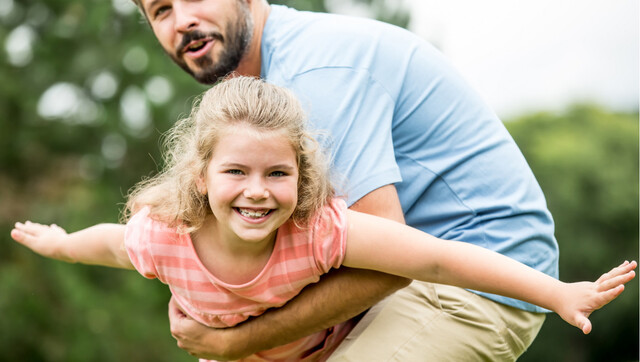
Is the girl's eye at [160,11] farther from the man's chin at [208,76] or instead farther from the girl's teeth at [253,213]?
the girl's teeth at [253,213]

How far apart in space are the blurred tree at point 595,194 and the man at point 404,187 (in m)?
14.1

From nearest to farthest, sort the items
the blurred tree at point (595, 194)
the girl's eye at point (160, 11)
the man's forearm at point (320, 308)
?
the man's forearm at point (320, 308) → the girl's eye at point (160, 11) → the blurred tree at point (595, 194)

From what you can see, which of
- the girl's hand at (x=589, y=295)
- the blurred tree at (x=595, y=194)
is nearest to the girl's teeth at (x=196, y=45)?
the girl's hand at (x=589, y=295)

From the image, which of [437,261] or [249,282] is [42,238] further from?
[437,261]

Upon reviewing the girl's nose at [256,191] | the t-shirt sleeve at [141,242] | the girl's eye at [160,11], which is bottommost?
the t-shirt sleeve at [141,242]

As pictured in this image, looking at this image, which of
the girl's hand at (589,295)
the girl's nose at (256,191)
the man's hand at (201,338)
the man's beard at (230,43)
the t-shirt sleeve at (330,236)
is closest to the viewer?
the girl's hand at (589,295)

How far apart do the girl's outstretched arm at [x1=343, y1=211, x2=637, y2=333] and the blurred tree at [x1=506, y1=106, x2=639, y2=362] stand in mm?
14444

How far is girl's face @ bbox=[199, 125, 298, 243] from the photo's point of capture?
2.27m

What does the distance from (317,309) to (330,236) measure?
265 millimetres

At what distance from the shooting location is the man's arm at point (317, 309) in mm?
2439

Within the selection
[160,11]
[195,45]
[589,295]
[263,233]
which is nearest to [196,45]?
[195,45]

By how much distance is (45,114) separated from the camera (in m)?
9.45

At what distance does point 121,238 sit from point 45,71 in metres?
7.14

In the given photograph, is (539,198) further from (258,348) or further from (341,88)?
(258,348)
